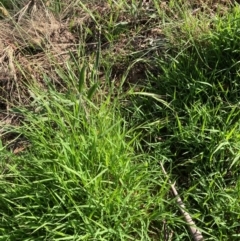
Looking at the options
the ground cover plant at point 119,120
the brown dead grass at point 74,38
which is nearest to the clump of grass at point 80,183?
the ground cover plant at point 119,120

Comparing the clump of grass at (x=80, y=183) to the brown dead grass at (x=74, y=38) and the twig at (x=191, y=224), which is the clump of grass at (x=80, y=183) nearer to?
the twig at (x=191, y=224)

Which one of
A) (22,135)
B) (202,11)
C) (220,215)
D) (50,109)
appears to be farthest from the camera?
(202,11)

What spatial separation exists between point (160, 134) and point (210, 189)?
0.36 meters

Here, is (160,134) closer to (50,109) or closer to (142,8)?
(50,109)

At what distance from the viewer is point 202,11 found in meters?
2.68

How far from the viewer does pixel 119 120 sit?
7.41 feet

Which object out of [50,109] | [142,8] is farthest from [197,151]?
[142,8]

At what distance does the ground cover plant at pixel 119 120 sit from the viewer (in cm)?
211

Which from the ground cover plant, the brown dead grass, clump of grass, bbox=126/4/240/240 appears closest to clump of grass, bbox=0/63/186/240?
the ground cover plant

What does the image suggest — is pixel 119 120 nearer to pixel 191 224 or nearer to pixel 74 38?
pixel 191 224

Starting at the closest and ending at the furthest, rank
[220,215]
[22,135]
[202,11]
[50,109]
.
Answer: [220,215] → [50,109] → [22,135] → [202,11]

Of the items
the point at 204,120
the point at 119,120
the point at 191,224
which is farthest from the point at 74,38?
the point at 191,224

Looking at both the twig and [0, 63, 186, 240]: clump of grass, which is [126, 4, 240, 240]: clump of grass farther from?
[0, 63, 186, 240]: clump of grass

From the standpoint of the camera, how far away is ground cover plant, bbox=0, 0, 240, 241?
6.93 ft
